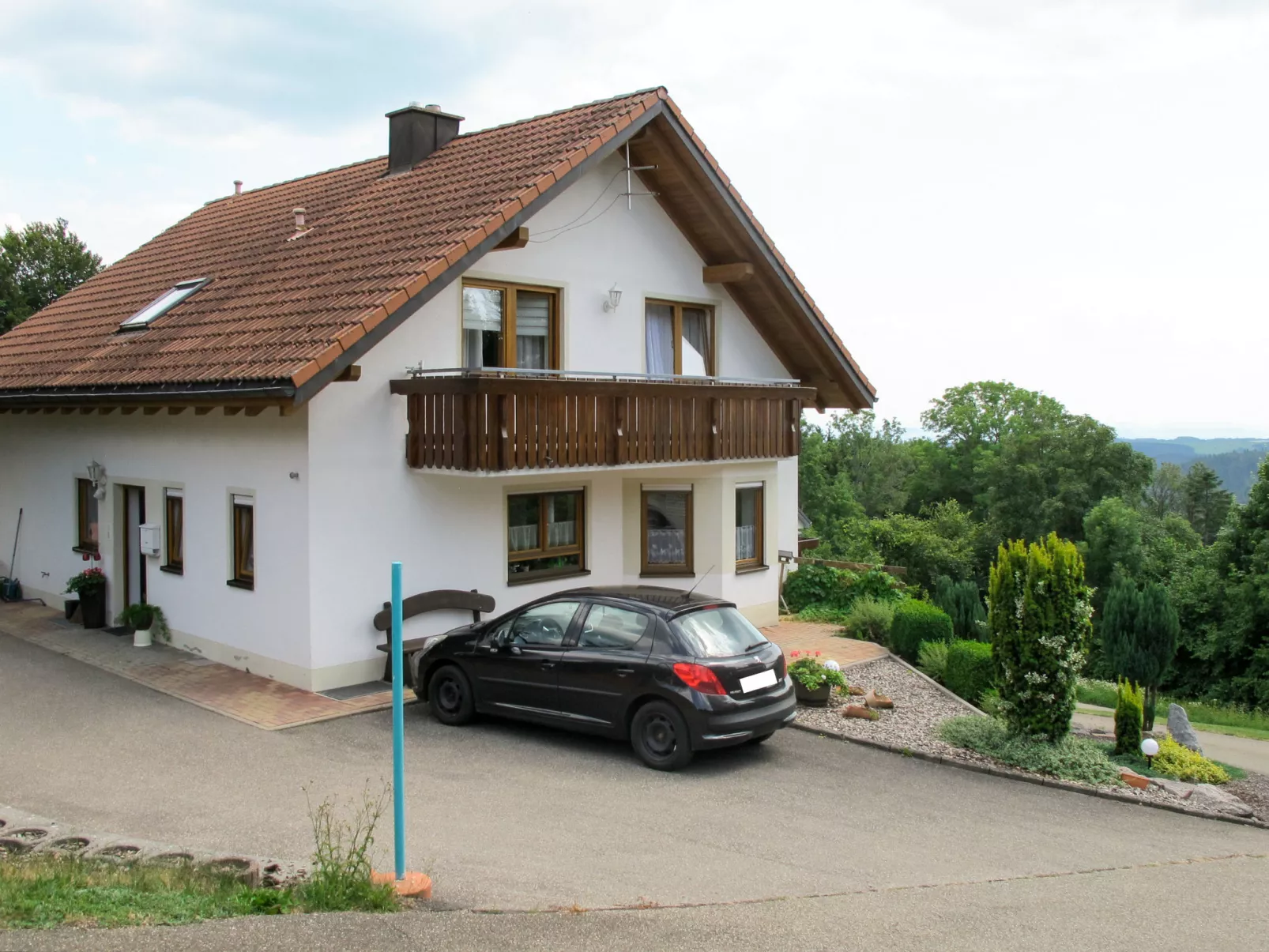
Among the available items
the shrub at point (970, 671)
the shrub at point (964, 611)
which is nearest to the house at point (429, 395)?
the shrub at point (964, 611)

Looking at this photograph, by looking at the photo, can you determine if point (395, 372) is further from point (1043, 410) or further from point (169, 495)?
point (1043, 410)

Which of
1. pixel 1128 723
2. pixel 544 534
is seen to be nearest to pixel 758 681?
pixel 1128 723

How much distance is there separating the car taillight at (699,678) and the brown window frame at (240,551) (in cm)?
589

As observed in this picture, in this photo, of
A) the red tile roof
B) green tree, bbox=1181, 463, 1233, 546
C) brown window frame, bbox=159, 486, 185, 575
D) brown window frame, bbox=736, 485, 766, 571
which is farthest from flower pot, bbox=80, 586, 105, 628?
green tree, bbox=1181, 463, 1233, 546

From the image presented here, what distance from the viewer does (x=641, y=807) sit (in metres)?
8.51

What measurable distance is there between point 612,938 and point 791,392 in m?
11.6

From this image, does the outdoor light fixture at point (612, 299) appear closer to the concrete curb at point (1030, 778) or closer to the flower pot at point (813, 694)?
the flower pot at point (813, 694)

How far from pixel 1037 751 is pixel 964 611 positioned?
752cm

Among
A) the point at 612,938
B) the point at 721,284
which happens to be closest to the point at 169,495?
the point at 721,284

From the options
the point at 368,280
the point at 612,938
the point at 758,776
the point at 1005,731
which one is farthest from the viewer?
the point at 368,280

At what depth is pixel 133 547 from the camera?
50.1 feet

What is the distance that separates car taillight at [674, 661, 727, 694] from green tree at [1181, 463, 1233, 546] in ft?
233

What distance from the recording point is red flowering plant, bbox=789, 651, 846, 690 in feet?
39.5

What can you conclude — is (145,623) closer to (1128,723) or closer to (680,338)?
(680,338)
